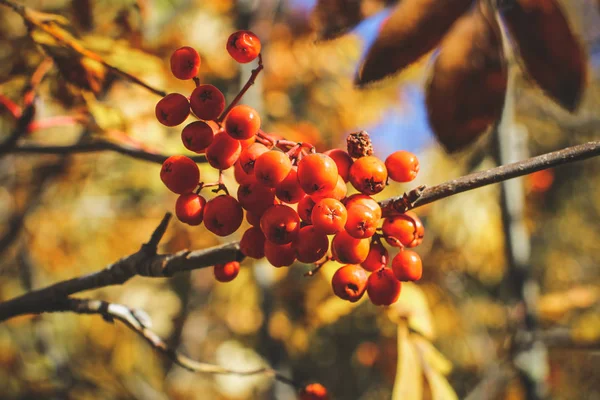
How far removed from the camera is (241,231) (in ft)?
10.7

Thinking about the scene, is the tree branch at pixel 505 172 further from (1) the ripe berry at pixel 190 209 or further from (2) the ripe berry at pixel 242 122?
(1) the ripe berry at pixel 190 209

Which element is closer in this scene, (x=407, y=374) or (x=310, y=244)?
(x=310, y=244)

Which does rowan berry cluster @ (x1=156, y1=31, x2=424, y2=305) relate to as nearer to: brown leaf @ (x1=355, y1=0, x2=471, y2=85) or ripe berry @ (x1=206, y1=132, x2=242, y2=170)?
ripe berry @ (x1=206, y1=132, x2=242, y2=170)

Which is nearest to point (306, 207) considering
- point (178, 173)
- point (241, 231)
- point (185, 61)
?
point (178, 173)

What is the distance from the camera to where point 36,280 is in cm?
249

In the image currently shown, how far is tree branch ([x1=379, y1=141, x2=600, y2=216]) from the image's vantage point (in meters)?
0.73

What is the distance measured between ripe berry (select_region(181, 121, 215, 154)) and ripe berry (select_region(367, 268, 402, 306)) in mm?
462

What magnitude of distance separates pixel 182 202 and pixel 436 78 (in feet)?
1.92

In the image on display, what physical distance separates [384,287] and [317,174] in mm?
325

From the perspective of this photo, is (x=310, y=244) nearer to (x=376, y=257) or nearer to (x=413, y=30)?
(x=376, y=257)

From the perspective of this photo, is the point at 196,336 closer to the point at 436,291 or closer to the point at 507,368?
the point at 436,291

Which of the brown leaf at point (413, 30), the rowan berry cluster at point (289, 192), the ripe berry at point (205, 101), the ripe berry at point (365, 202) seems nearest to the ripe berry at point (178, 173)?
the rowan berry cluster at point (289, 192)

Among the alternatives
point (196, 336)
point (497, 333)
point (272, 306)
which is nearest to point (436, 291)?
point (272, 306)

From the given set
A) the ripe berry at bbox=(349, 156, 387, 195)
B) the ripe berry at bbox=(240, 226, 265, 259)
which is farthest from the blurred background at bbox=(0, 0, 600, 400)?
the ripe berry at bbox=(240, 226, 265, 259)
